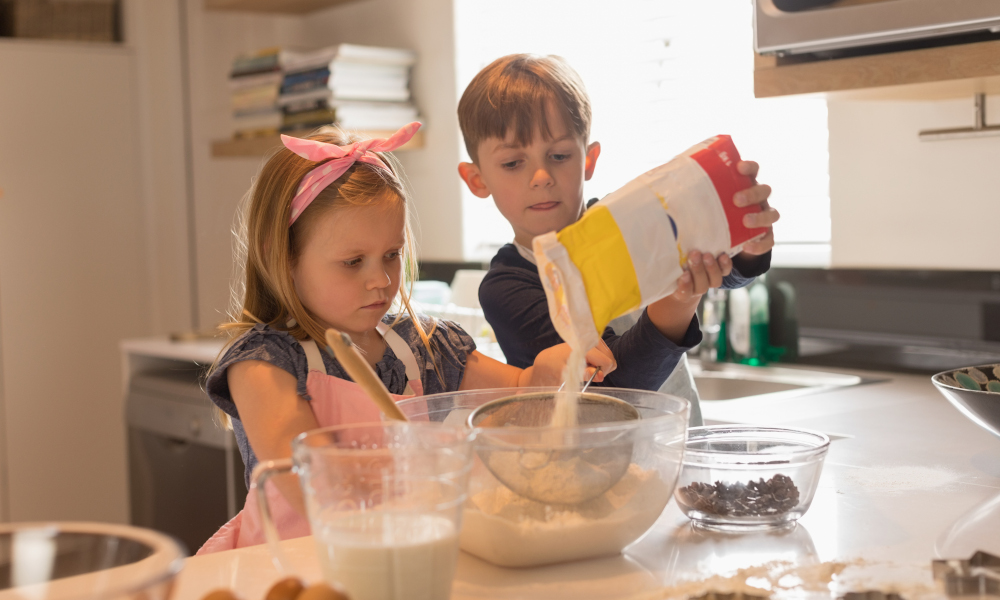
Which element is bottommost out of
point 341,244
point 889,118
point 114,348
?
point 114,348

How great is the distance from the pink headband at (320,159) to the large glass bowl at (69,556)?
0.64 metres

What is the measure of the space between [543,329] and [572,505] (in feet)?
1.90

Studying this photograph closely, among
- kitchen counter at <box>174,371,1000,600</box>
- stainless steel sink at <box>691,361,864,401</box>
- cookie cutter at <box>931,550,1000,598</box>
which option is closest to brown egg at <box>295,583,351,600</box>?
kitchen counter at <box>174,371,1000,600</box>

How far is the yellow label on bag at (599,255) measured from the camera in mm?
810

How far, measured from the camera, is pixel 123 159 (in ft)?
10.8

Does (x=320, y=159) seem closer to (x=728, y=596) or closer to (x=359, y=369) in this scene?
(x=359, y=369)

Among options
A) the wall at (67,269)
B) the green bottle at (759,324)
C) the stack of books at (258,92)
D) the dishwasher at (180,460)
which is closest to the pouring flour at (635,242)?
the green bottle at (759,324)

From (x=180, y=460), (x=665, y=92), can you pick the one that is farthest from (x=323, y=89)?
(x=180, y=460)

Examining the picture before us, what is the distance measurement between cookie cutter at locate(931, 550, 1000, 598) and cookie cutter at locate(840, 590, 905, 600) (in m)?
0.04

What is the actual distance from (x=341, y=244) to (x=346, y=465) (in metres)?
0.56

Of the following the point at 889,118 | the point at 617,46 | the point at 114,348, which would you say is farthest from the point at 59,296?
the point at 889,118

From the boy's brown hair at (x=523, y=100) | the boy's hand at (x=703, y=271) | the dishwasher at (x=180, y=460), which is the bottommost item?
the dishwasher at (x=180, y=460)

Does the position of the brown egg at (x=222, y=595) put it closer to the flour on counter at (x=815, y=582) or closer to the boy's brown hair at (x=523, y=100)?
the flour on counter at (x=815, y=582)

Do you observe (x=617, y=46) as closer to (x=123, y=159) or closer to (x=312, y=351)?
A: (x=312, y=351)
